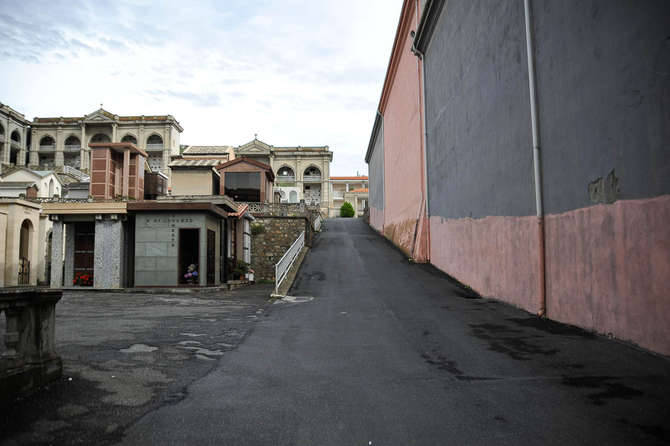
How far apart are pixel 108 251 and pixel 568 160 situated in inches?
610

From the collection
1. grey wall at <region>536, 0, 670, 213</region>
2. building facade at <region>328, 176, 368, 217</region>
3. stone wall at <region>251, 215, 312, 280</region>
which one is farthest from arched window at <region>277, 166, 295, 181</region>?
grey wall at <region>536, 0, 670, 213</region>

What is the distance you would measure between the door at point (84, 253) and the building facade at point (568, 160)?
13.4 m

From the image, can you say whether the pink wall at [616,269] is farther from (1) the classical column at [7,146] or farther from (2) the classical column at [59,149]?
(2) the classical column at [59,149]

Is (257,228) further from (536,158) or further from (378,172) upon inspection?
(536,158)

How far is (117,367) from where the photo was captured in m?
5.22

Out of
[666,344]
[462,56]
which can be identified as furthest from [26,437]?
[462,56]

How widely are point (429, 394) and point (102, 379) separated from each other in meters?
3.32

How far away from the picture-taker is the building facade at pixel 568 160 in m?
5.35

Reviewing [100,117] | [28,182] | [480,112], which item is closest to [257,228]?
[480,112]

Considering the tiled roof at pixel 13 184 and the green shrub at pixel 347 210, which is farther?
the green shrub at pixel 347 210

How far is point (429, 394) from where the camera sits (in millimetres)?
4488

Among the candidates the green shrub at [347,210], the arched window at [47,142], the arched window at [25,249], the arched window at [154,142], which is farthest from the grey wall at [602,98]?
the arched window at [47,142]

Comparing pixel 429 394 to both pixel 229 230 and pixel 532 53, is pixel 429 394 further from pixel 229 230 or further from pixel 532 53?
pixel 229 230

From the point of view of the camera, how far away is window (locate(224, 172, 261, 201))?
31.6 metres
